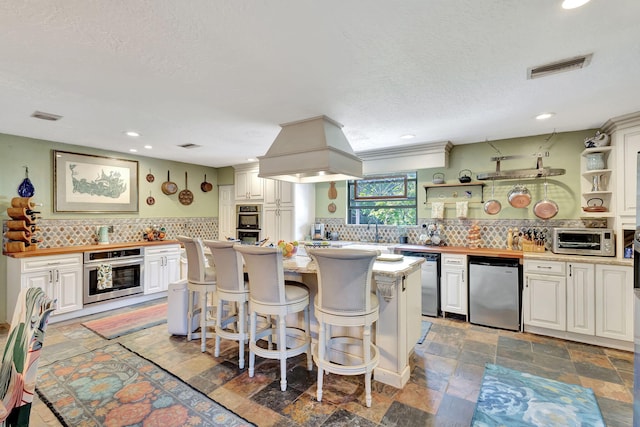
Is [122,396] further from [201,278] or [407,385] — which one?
[407,385]

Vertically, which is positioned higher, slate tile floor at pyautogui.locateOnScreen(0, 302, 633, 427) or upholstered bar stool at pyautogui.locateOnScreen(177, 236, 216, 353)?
upholstered bar stool at pyautogui.locateOnScreen(177, 236, 216, 353)

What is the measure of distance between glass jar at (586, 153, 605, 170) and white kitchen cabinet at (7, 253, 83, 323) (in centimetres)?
641

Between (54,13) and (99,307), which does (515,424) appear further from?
(99,307)

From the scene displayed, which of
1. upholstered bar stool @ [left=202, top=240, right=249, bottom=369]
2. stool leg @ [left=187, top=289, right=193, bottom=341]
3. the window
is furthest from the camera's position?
the window

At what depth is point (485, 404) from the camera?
2.12 meters

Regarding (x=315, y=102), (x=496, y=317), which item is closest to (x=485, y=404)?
(x=496, y=317)

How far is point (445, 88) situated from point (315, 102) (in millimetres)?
1087

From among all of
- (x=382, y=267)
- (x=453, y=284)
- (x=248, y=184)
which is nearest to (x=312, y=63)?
(x=382, y=267)

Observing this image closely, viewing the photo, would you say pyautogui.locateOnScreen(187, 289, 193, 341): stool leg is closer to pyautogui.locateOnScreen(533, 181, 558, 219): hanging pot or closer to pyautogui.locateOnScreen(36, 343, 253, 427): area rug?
pyautogui.locateOnScreen(36, 343, 253, 427): area rug

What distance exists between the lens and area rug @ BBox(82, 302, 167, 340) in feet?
11.3

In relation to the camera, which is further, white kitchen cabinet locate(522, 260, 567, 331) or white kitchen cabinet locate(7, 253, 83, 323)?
white kitchen cabinet locate(7, 253, 83, 323)

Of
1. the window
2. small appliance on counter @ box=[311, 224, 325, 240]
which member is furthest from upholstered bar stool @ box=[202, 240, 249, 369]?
the window

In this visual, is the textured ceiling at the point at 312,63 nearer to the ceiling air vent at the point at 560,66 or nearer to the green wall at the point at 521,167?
the ceiling air vent at the point at 560,66

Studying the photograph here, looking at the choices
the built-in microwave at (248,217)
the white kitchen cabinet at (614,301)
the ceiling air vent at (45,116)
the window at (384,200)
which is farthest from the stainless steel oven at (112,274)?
the white kitchen cabinet at (614,301)
